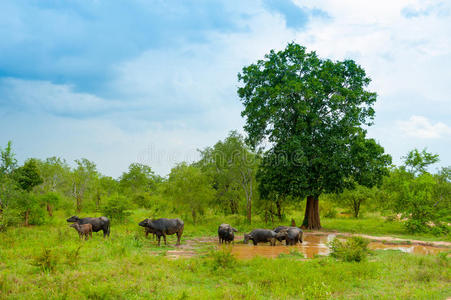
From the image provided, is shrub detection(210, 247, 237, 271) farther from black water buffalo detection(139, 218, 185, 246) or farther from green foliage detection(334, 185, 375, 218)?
green foliage detection(334, 185, 375, 218)

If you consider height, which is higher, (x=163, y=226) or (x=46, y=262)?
(x=163, y=226)

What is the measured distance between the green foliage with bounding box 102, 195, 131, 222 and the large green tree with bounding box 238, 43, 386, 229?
1252cm

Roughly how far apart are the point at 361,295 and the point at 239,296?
3458 mm

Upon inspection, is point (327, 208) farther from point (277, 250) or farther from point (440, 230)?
point (277, 250)

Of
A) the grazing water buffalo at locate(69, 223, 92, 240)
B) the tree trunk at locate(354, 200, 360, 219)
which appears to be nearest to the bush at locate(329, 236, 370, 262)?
the grazing water buffalo at locate(69, 223, 92, 240)

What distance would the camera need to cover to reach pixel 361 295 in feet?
27.8

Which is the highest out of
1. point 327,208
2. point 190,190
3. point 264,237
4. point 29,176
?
point 29,176

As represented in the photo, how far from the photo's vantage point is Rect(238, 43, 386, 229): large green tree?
24969 millimetres

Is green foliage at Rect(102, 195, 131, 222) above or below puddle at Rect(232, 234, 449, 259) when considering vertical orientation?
above

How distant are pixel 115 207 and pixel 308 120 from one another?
59.5ft

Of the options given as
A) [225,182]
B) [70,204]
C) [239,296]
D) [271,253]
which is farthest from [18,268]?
[70,204]

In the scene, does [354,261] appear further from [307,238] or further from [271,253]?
[307,238]

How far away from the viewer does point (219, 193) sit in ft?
112

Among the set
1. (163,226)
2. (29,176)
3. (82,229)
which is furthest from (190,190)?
(29,176)
